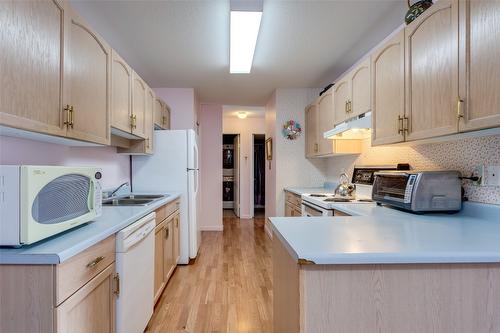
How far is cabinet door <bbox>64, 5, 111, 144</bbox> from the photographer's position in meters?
1.44

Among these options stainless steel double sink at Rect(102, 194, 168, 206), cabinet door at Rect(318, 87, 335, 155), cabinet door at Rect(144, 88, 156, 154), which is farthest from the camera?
cabinet door at Rect(318, 87, 335, 155)

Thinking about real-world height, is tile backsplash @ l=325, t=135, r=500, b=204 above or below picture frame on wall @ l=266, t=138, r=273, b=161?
below

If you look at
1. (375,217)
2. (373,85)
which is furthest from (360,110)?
(375,217)

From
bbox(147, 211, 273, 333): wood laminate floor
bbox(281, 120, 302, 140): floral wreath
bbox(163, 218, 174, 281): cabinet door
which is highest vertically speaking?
bbox(281, 120, 302, 140): floral wreath

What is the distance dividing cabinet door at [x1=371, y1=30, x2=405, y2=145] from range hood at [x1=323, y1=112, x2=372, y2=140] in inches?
4.1

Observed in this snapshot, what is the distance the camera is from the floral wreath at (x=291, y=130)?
13.1 feet

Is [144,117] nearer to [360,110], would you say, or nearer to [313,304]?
[360,110]

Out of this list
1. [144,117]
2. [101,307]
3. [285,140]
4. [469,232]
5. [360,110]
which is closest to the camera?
[469,232]

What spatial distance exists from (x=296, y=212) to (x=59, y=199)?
2551 millimetres

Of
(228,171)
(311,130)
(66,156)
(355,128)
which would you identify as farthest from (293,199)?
(228,171)

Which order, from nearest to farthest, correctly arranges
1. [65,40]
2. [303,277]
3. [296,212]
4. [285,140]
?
[303,277] < [65,40] < [296,212] < [285,140]

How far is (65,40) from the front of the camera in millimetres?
1387

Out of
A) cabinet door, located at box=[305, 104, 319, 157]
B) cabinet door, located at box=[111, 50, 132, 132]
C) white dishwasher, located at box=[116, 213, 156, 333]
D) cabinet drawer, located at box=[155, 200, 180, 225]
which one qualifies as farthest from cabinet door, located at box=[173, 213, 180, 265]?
cabinet door, located at box=[305, 104, 319, 157]

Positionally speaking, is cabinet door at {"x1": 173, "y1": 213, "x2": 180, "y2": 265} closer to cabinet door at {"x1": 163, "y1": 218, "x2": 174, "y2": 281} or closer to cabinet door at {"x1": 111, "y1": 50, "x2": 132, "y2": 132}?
cabinet door at {"x1": 163, "y1": 218, "x2": 174, "y2": 281}
